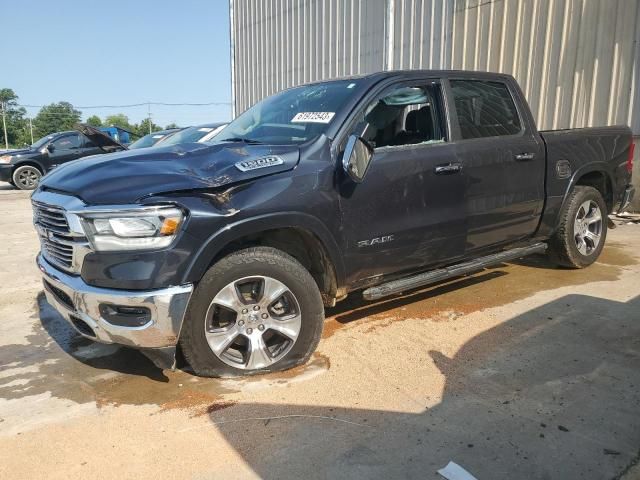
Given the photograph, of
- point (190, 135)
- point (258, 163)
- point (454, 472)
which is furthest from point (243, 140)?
point (190, 135)

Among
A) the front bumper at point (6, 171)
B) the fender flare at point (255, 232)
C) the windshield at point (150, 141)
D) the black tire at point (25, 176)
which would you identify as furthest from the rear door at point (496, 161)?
the front bumper at point (6, 171)

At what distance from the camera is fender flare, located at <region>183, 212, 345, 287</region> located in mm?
2955

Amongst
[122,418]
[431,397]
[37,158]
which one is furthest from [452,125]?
[37,158]

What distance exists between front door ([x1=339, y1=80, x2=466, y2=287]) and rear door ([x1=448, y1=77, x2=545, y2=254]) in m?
0.16

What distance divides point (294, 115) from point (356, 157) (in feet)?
2.87

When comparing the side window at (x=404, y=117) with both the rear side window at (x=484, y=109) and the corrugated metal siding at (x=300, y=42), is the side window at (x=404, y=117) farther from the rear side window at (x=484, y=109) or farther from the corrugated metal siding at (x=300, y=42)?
the corrugated metal siding at (x=300, y=42)

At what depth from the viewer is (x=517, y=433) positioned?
2.63 meters

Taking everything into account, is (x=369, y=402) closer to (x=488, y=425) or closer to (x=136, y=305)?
(x=488, y=425)

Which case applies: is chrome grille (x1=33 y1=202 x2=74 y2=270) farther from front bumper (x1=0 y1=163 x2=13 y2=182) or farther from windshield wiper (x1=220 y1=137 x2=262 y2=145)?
front bumper (x1=0 y1=163 x2=13 y2=182)

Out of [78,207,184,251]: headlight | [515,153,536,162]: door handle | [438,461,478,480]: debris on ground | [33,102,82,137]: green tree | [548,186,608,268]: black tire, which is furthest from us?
[33,102,82,137]: green tree

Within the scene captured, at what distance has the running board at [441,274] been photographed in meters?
3.71

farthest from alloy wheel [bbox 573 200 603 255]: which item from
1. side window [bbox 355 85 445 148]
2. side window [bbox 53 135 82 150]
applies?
side window [bbox 53 135 82 150]

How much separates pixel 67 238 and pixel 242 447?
1.54 meters

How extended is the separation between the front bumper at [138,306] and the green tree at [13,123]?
88815 millimetres
